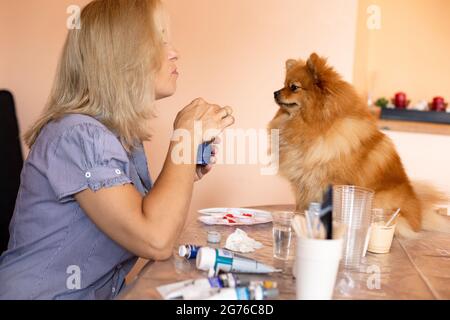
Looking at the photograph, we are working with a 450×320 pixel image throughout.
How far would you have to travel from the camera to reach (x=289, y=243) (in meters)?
1.10

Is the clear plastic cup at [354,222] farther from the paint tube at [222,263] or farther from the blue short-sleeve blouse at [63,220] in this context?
the blue short-sleeve blouse at [63,220]

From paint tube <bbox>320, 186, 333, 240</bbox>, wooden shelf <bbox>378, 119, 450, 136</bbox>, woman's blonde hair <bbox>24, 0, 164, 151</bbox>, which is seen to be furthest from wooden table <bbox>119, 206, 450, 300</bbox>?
wooden shelf <bbox>378, 119, 450, 136</bbox>

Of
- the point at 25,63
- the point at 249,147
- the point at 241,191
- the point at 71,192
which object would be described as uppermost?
the point at 25,63

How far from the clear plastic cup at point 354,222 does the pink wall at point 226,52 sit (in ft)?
4.17

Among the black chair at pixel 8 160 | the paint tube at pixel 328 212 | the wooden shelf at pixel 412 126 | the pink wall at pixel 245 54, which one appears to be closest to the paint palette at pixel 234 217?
the paint tube at pixel 328 212

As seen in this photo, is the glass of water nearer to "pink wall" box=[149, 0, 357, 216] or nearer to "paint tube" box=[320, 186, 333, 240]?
"paint tube" box=[320, 186, 333, 240]

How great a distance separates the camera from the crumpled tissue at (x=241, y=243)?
1.13 meters

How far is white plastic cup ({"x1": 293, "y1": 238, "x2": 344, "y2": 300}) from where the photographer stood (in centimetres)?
76
